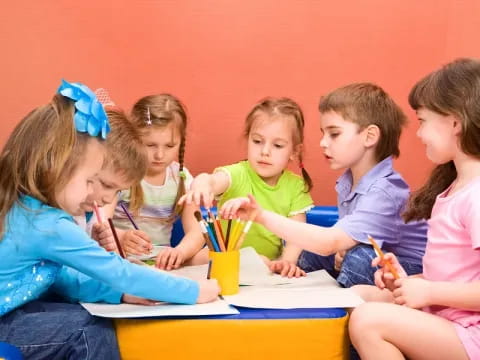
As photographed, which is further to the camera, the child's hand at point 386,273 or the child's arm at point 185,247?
the child's arm at point 185,247

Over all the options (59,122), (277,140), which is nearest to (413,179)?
(277,140)

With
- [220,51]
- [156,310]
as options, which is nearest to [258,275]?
[156,310]

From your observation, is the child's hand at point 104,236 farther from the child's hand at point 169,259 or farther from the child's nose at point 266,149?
the child's nose at point 266,149

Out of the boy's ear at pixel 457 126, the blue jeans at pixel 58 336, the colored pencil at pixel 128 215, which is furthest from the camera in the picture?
the colored pencil at pixel 128 215

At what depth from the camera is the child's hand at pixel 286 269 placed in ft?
3.90

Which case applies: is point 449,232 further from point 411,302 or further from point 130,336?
point 130,336

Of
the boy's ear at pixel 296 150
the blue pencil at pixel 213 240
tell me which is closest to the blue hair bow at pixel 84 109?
the blue pencil at pixel 213 240

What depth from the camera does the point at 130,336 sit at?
3.07 ft

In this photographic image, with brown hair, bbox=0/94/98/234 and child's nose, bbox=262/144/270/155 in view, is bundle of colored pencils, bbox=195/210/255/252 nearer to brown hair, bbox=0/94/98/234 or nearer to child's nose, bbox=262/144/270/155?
brown hair, bbox=0/94/98/234

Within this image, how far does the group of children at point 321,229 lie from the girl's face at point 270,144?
0.13 meters

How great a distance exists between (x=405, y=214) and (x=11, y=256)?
2.10 ft

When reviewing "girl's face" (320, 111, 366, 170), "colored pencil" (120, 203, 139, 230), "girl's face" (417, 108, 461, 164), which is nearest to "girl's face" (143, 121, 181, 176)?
"colored pencil" (120, 203, 139, 230)

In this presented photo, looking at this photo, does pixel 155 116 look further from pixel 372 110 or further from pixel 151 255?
pixel 372 110

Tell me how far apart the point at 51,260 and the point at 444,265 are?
1.88ft
